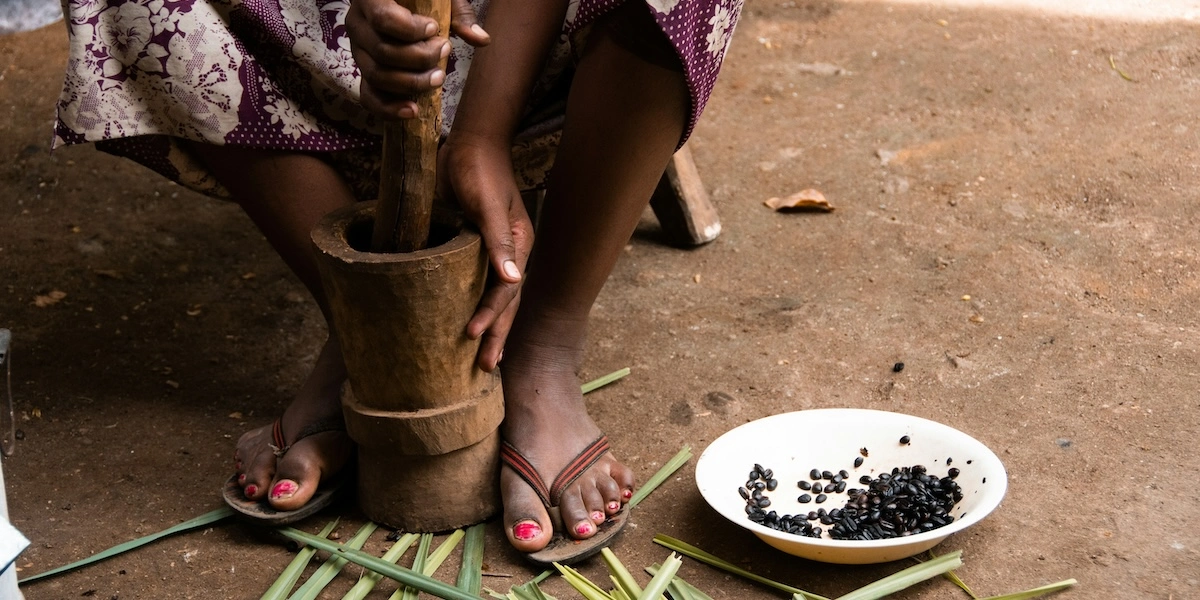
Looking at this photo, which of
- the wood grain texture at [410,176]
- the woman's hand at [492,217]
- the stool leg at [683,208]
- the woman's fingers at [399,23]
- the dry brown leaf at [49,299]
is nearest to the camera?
the woman's fingers at [399,23]

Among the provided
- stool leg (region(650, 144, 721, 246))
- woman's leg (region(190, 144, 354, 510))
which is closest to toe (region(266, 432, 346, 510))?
woman's leg (region(190, 144, 354, 510))

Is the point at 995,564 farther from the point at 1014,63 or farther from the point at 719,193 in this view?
the point at 1014,63

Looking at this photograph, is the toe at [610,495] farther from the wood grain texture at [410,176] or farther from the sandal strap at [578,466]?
the wood grain texture at [410,176]

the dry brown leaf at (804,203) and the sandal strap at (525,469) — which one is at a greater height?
the sandal strap at (525,469)

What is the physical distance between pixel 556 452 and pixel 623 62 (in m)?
0.64

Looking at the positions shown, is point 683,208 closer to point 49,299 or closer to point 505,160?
point 505,160

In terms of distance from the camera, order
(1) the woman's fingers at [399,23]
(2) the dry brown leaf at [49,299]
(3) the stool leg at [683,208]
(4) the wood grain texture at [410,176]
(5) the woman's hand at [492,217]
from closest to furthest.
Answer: (1) the woman's fingers at [399,23], (4) the wood grain texture at [410,176], (5) the woman's hand at [492,217], (2) the dry brown leaf at [49,299], (3) the stool leg at [683,208]

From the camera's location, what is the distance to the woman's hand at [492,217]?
1.62m

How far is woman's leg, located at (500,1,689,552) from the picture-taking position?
1.63 m

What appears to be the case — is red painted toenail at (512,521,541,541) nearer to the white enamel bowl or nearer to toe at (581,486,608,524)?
toe at (581,486,608,524)

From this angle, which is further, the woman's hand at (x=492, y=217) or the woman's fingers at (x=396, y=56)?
the woman's hand at (x=492, y=217)

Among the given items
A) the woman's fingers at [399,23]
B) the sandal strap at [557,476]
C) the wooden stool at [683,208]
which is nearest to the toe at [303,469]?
the sandal strap at [557,476]

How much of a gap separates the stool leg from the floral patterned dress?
2.63 feet

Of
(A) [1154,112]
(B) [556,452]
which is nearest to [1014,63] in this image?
(A) [1154,112]
